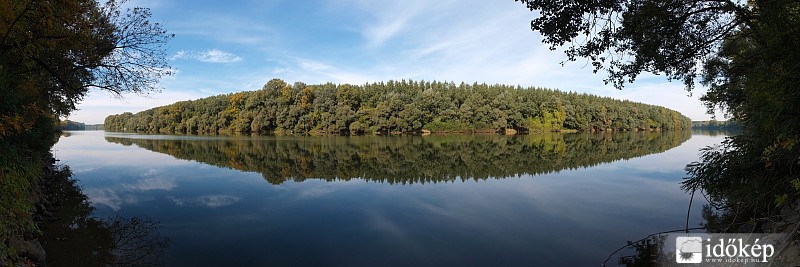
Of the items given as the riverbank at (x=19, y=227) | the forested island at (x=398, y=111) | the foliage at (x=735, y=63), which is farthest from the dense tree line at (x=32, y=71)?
the forested island at (x=398, y=111)

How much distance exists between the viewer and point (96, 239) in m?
9.62

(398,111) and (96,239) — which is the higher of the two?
(398,111)

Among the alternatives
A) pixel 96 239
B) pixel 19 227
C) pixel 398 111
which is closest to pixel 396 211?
pixel 96 239

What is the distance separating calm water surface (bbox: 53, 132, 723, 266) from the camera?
8664mm

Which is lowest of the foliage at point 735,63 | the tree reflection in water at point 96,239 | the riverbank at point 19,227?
the tree reflection in water at point 96,239

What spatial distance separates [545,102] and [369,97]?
154 ft

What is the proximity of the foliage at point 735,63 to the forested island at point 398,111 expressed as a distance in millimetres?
74313

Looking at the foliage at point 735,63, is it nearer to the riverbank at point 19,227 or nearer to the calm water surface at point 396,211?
the calm water surface at point 396,211

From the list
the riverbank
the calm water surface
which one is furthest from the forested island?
the riverbank

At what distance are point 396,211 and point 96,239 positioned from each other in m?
8.22

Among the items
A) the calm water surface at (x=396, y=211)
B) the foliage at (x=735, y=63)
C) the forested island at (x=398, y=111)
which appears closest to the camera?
the foliage at (x=735, y=63)

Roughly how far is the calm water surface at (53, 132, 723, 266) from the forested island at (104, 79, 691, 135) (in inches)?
2521

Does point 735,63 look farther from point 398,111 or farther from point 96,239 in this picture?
point 398,111

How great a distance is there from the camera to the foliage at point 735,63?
617 centimetres
